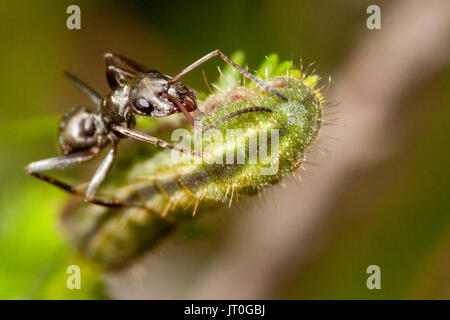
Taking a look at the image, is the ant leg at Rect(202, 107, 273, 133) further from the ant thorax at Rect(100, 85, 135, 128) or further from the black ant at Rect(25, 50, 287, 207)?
the ant thorax at Rect(100, 85, 135, 128)

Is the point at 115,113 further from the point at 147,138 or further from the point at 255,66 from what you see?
the point at 255,66

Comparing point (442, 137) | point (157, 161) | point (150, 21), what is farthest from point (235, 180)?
point (150, 21)

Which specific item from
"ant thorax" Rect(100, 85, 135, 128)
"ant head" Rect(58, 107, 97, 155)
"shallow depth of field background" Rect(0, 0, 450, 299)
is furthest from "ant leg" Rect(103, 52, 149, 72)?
"shallow depth of field background" Rect(0, 0, 450, 299)

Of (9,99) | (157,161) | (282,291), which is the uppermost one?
(9,99)

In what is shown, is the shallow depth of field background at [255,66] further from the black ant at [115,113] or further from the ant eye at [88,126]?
the ant eye at [88,126]

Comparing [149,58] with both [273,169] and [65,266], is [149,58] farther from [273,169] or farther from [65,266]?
[273,169]
